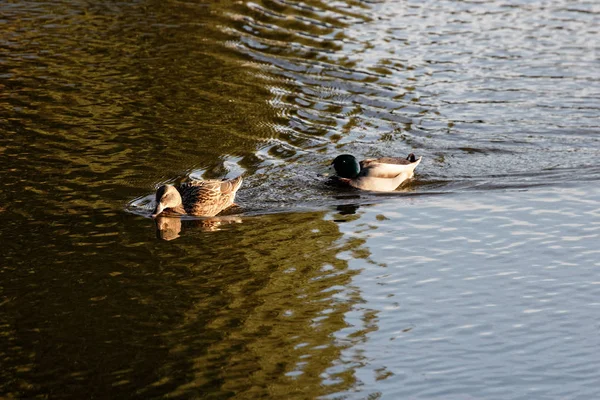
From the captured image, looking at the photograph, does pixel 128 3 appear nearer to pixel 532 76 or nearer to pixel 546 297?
pixel 532 76

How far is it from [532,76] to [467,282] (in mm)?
8247

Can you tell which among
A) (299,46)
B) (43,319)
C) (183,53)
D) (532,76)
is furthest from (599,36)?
(43,319)

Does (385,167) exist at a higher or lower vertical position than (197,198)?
higher

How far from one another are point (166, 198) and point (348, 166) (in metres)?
2.48

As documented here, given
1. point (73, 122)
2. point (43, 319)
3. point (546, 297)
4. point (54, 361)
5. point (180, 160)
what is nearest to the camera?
point (54, 361)

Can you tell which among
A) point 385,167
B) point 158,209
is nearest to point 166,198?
point 158,209

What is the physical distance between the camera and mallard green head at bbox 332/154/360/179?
12164mm

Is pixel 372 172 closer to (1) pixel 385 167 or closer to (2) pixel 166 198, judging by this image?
(1) pixel 385 167

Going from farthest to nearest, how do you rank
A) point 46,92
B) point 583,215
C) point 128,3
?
point 128,3, point 46,92, point 583,215

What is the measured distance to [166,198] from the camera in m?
10.7

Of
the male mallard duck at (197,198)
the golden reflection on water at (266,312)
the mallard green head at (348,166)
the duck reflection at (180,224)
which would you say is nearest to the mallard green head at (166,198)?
the male mallard duck at (197,198)

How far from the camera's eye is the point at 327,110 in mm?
15156

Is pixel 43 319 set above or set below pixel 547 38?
below

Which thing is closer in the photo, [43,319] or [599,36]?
[43,319]
